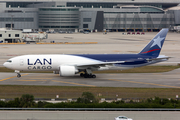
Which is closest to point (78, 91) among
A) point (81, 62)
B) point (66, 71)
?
point (66, 71)

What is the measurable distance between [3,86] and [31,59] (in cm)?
840

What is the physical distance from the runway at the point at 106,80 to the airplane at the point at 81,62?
1637mm

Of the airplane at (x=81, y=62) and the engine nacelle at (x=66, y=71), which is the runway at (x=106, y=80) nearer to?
the engine nacelle at (x=66, y=71)

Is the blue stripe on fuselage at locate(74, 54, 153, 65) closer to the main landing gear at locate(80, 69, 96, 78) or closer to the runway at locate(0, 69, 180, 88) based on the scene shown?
the main landing gear at locate(80, 69, 96, 78)

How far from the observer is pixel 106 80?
167 ft

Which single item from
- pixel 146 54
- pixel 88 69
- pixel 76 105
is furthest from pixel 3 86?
pixel 146 54

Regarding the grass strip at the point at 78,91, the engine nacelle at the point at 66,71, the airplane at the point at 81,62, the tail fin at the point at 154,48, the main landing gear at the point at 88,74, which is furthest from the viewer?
the tail fin at the point at 154,48

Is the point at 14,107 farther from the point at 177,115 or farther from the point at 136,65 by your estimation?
the point at 136,65

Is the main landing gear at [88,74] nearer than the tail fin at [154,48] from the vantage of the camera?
Yes

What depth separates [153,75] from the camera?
56.2 meters

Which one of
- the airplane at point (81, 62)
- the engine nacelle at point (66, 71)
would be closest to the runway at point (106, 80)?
the engine nacelle at point (66, 71)

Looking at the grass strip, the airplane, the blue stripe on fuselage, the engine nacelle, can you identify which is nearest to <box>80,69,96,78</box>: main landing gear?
the airplane

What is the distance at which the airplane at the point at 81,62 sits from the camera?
51094mm

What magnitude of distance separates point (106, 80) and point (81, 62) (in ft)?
18.4
